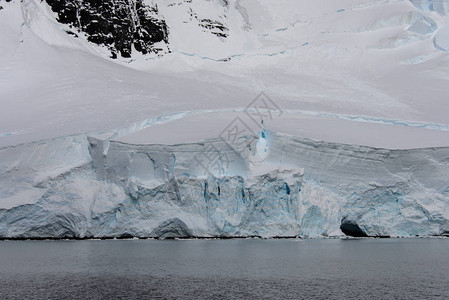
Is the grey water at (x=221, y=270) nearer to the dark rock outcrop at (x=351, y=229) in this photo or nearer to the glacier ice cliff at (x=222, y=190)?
the glacier ice cliff at (x=222, y=190)

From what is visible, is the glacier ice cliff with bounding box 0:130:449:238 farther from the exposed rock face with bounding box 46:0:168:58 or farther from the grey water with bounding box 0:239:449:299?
the exposed rock face with bounding box 46:0:168:58

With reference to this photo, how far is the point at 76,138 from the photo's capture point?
1789 cm

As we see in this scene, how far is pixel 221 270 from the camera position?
1287cm

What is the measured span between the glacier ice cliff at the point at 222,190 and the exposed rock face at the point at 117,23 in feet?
55.7

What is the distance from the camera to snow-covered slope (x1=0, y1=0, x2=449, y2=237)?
56.5 ft

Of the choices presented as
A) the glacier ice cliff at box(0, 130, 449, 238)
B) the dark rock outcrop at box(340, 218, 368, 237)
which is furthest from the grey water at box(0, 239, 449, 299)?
the dark rock outcrop at box(340, 218, 368, 237)

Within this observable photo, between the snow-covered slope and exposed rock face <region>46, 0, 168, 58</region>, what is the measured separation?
4.0 inches

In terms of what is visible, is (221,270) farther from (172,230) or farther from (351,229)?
(351,229)

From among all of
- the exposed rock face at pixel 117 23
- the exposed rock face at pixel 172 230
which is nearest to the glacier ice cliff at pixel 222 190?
the exposed rock face at pixel 172 230

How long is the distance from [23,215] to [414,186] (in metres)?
11.2

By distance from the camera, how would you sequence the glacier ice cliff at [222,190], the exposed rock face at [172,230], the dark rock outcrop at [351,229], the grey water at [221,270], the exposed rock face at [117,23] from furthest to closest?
the exposed rock face at [117,23] < the dark rock outcrop at [351,229] < the exposed rock face at [172,230] < the glacier ice cliff at [222,190] < the grey water at [221,270]

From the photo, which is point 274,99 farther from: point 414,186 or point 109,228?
point 109,228

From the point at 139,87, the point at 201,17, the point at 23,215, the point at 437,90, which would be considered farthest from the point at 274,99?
the point at 201,17

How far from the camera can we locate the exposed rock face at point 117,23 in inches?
1309
